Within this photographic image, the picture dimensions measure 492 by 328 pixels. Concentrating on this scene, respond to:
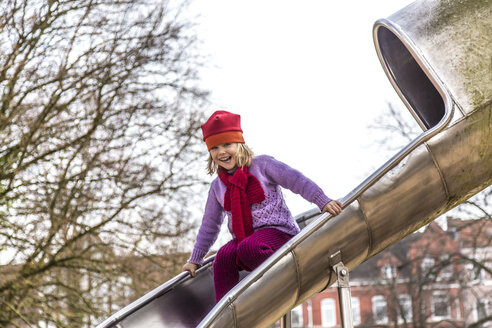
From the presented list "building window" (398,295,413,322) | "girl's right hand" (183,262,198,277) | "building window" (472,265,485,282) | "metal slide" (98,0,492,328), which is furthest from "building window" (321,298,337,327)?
"girl's right hand" (183,262,198,277)

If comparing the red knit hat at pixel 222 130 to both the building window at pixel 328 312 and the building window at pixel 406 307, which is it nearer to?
the building window at pixel 406 307

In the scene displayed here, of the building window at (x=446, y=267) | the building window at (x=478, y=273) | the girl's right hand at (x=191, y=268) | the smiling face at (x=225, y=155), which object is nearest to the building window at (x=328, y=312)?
the building window at (x=446, y=267)

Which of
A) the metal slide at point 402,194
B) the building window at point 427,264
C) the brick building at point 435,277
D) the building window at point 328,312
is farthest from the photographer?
the building window at point 328,312

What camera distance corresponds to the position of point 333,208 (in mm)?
3621

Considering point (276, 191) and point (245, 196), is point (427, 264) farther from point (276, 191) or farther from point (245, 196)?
point (245, 196)

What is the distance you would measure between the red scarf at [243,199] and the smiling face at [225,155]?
0.07 m

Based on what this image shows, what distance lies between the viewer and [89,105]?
9.34 meters

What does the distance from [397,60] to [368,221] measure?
149 centimetres

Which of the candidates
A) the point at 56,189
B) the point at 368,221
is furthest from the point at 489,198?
the point at 368,221

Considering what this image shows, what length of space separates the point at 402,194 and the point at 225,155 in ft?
3.31

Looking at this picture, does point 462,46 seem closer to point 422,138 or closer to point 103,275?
point 422,138

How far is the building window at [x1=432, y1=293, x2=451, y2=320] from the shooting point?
18250mm

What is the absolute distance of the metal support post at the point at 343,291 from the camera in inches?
145

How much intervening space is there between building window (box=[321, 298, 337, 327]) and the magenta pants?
36443 millimetres
